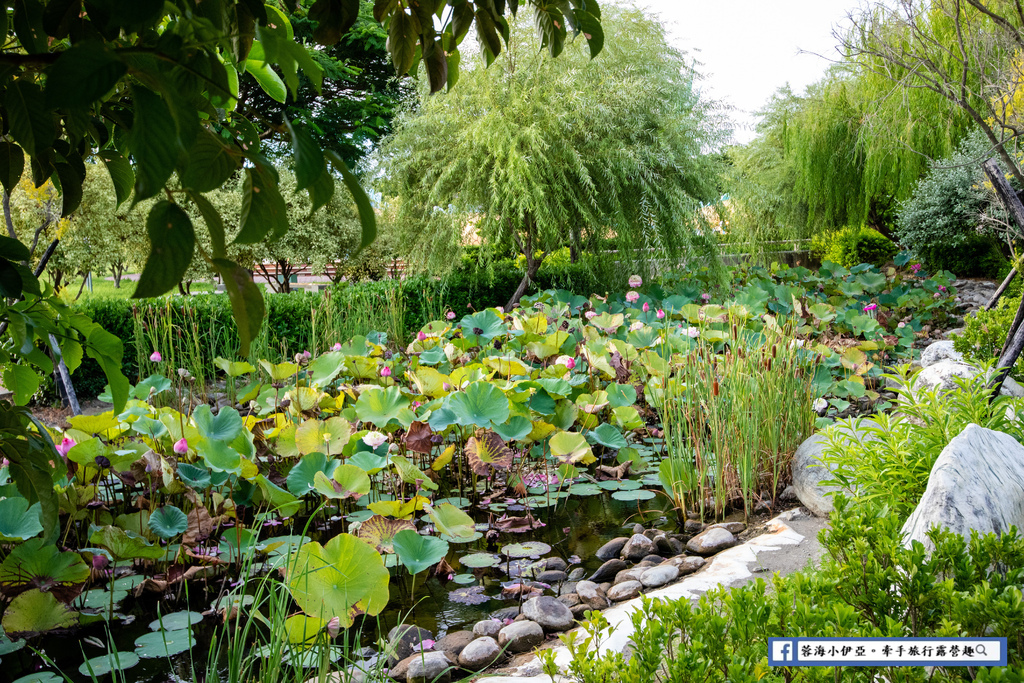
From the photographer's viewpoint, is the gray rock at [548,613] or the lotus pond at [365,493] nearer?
the lotus pond at [365,493]

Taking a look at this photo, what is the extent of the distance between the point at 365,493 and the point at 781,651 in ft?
5.76

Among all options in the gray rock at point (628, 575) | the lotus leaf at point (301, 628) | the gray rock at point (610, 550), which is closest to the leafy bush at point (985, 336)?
the gray rock at point (610, 550)

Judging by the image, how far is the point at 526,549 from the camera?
264 cm

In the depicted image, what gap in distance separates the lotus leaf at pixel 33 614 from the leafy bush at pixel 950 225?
31.6 ft

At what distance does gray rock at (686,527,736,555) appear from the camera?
2.54 metres

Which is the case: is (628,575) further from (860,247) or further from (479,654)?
(860,247)

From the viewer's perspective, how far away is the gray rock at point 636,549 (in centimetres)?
257

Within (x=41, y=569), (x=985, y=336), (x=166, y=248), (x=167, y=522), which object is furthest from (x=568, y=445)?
(x=985, y=336)

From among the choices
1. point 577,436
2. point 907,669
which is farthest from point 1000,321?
point 907,669

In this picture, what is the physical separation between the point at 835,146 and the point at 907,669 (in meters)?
11.9

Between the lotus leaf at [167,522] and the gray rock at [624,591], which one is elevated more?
the lotus leaf at [167,522]

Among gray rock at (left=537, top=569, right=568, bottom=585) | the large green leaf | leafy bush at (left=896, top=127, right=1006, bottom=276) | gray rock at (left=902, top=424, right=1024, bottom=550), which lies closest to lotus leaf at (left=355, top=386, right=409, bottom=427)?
gray rock at (left=537, top=569, right=568, bottom=585)

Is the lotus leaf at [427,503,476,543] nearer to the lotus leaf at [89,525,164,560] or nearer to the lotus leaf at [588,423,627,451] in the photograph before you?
the lotus leaf at [89,525,164,560]

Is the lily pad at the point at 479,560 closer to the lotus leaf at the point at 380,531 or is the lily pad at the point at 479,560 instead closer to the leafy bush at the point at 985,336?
the lotus leaf at the point at 380,531
